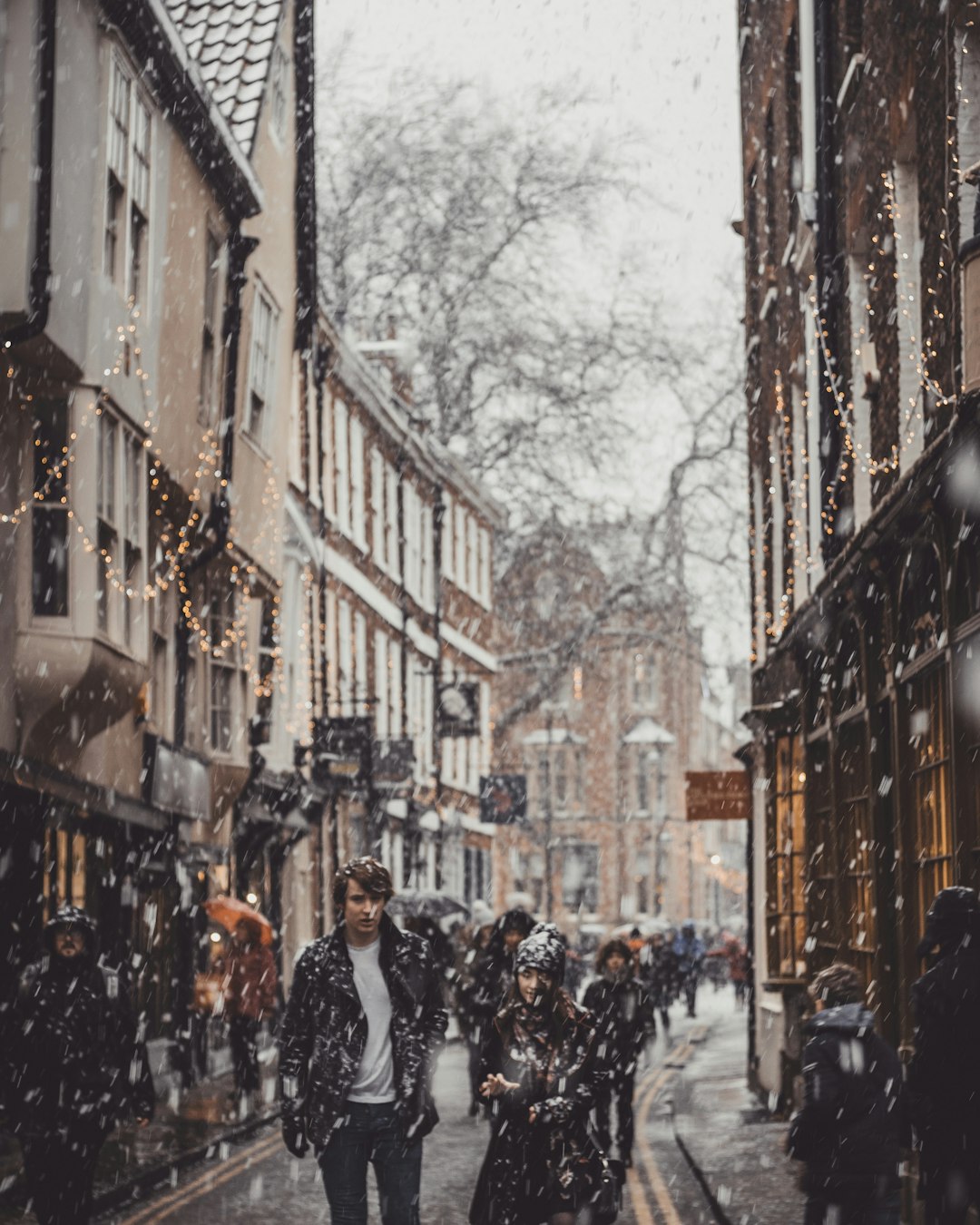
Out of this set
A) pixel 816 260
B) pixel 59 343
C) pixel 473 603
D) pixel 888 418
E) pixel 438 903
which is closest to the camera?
pixel 888 418

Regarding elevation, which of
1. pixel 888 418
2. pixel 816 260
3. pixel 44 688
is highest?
pixel 816 260

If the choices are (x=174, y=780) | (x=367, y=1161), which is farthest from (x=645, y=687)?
(x=367, y=1161)

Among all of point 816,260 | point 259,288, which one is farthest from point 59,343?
point 259,288

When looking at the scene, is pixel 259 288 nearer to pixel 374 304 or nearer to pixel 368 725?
pixel 368 725

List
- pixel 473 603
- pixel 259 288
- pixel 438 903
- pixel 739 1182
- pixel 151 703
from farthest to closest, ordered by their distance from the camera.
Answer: pixel 473 603
pixel 438 903
pixel 259 288
pixel 151 703
pixel 739 1182

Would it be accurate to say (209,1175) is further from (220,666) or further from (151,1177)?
(220,666)

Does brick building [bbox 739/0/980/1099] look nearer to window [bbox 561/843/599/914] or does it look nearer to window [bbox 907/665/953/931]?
window [bbox 907/665/953/931]

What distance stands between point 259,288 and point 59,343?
35.1 feet

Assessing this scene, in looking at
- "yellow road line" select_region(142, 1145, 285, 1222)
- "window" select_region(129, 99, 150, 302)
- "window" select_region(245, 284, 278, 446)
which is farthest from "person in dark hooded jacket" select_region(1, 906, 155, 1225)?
"window" select_region(245, 284, 278, 446)

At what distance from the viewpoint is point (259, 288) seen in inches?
1041

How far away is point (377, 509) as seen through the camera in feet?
136

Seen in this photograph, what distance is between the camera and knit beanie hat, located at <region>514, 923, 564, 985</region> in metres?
8.36

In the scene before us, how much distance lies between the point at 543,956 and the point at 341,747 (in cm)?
2173

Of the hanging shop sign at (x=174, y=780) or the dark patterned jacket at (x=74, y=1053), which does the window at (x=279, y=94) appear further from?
the dark patterned jacket at (x=74, y=1053)
